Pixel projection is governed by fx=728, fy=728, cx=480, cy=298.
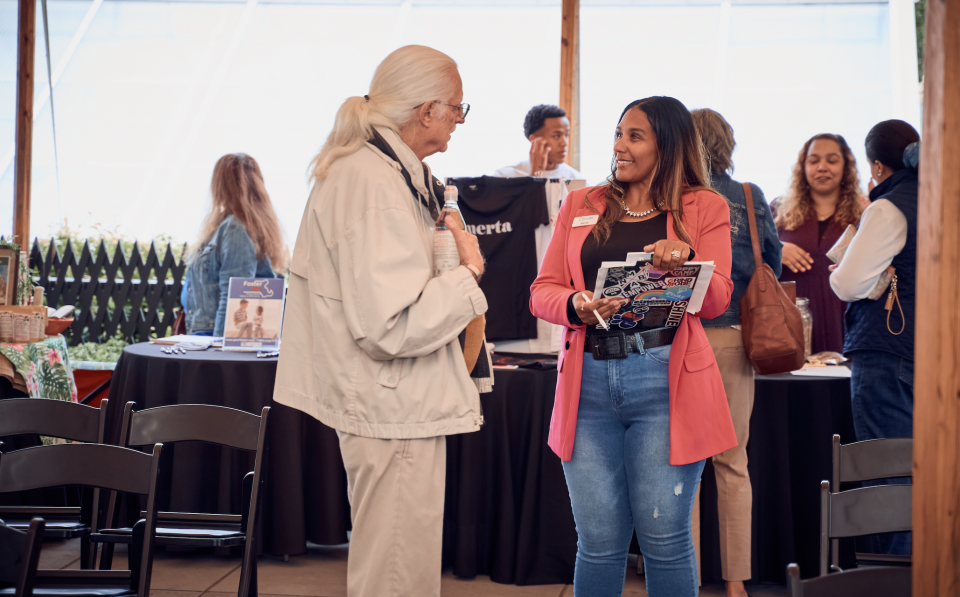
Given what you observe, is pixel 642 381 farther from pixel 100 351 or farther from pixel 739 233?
pixel 100 351

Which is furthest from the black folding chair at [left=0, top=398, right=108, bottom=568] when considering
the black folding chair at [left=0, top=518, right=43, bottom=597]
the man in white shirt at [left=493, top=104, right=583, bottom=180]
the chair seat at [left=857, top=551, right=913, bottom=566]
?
the man in white shirt at [left=493, top=104, right=583, bottom=180]

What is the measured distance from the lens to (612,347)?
1.67m

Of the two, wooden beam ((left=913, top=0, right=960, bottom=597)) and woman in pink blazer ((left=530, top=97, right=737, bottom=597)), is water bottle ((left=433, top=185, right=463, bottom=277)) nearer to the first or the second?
woman in pink blazer ((left=530, top=97, right=737, bottom=597))

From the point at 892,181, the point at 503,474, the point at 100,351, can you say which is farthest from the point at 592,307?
the point at 100,351

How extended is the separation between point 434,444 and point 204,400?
1.72m

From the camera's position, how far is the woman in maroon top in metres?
3.12

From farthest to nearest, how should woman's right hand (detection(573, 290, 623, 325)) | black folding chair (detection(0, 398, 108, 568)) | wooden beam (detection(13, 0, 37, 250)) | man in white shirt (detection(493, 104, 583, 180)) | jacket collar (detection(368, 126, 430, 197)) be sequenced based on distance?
wooden beam (detection(13, 0, 37, 250)) → man in white shirt (detection(493, 104, 583, 180)) → black folding chair (detection(0, 398, 108, 568)) → woman's right hand (detection(573, 290, 623, 325)) → jacket collar (detection(368, 126, 430, 197))

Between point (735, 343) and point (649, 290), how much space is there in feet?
3.09

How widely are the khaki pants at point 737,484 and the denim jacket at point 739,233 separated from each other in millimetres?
144

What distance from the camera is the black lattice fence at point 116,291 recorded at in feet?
16.8

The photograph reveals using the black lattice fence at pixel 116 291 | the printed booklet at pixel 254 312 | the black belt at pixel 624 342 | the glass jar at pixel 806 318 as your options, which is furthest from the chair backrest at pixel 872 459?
the black lattice fence at pixel 116 291

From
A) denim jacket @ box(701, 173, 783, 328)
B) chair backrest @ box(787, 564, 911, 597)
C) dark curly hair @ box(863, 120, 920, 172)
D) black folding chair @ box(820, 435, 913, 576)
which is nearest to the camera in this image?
chair backrest @ box(787, 564, 911, 597)

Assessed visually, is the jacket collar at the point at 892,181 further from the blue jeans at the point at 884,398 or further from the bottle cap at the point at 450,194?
the bottle cap at the point at 450,194

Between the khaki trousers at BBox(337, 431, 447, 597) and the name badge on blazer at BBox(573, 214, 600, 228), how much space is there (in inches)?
26.3
